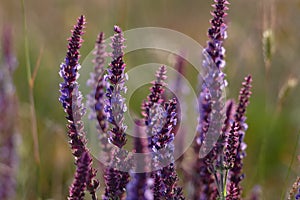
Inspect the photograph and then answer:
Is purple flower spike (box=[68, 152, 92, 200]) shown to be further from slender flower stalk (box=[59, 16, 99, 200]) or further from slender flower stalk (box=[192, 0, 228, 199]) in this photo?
slender flower stalk (box=[192, 0, 228, 199])

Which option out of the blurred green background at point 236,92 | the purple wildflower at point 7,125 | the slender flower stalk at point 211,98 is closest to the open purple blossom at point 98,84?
the slender flower stalk at point 211,98

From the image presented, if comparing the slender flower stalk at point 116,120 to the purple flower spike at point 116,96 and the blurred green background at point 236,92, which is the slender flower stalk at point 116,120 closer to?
the purple flower spike at point 116,96

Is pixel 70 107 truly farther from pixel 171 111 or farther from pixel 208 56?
pixel 208 56

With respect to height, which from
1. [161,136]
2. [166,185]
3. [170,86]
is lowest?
[166,185]

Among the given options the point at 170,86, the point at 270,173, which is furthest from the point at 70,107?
the point at 270,173

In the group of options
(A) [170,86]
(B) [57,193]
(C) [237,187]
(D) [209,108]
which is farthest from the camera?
(B) [57,193]

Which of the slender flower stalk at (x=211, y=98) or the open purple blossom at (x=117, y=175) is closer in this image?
the slender flower stalk at (x=211, y=98)
